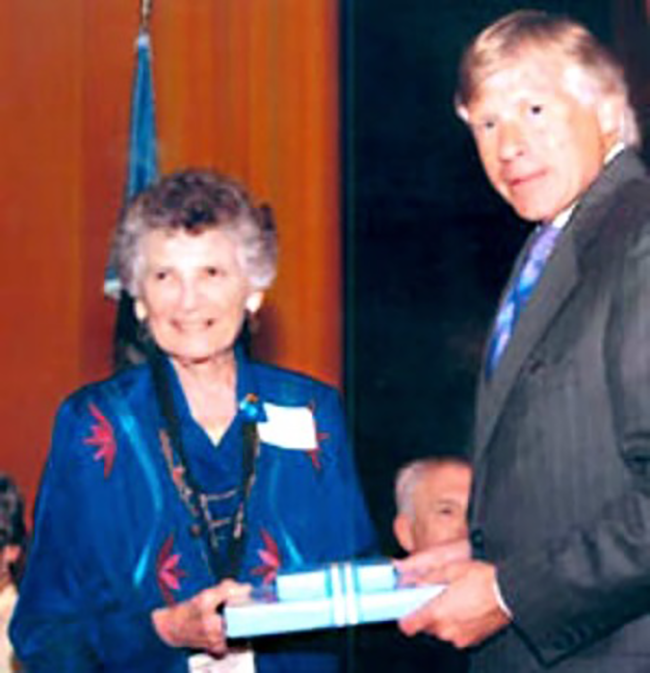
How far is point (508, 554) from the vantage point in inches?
76.0

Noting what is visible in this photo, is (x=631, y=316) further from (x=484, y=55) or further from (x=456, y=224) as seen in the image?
(x=456, y=224)

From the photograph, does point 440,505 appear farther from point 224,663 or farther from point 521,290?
point 521,290

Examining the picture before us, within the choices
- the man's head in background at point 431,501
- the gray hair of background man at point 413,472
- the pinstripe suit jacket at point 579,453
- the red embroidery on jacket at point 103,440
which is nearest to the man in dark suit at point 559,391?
the pinstripe suit jacket at point 579,453

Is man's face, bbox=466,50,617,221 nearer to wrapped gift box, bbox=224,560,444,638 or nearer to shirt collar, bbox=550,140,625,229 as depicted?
shirt collar, bbox=550,140,625,229

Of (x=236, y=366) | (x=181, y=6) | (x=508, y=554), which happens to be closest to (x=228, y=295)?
(x=236, y=366)

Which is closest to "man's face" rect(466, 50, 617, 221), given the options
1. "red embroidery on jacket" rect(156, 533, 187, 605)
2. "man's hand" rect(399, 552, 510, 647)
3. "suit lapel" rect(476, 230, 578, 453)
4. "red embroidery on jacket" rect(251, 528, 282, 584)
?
"suit lapel" rect(476, 230, 578, 453)

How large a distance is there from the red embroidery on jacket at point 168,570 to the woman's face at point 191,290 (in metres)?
0.31

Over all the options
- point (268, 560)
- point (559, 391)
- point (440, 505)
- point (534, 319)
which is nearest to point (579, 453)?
point (559, 391)

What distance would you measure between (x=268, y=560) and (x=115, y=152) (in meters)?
1.10

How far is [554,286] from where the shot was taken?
1910 millimetres

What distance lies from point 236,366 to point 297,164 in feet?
2.73

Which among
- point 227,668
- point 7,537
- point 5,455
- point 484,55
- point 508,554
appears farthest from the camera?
point 5,455

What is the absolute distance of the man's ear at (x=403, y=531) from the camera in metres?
2.74

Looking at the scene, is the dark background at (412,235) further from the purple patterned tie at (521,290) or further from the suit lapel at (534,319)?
the suit lapel at (534,319)
